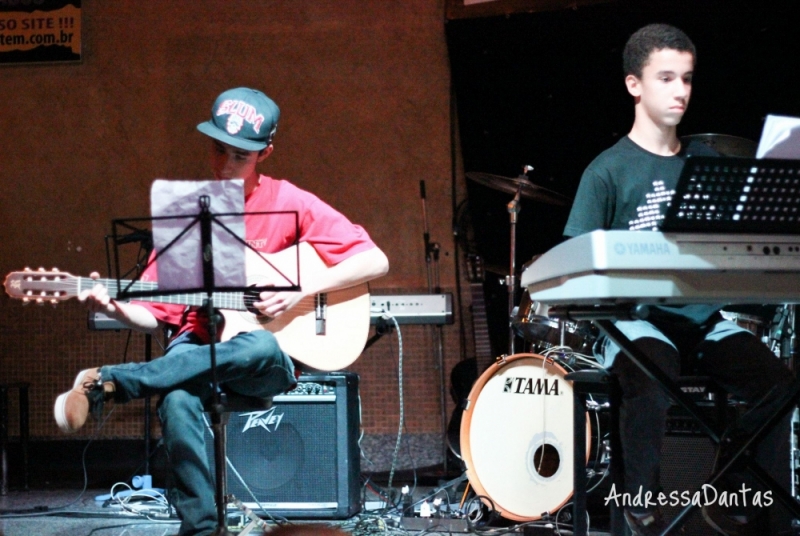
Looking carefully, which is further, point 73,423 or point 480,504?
point 480,504

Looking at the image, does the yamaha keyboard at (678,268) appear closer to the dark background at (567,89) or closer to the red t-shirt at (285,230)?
the red t-shirt at (285,230)

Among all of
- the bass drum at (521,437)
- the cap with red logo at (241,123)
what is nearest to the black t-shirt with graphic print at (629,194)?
the cap with red logo at (241,123)

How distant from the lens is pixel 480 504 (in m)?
3.96

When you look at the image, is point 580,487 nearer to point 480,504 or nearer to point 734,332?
point 734,332

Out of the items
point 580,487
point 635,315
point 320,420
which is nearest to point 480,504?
point 320,420

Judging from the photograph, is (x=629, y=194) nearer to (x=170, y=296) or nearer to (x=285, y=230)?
(x=285, y=230)

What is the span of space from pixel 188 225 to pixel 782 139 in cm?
164

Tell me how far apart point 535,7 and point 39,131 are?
347cm

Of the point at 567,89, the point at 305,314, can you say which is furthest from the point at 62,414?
the point at 567,89

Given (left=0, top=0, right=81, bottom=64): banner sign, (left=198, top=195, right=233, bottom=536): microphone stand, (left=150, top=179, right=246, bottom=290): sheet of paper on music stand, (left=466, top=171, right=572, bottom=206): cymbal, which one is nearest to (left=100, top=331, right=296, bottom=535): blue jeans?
(left=198, top=195, right=233, bottom=536): microphone stand

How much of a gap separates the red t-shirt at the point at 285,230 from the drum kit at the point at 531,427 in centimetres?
107

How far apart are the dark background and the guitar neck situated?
2235 millimetres

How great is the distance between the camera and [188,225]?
2.45 meters

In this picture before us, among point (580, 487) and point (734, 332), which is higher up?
point (734, 332)
